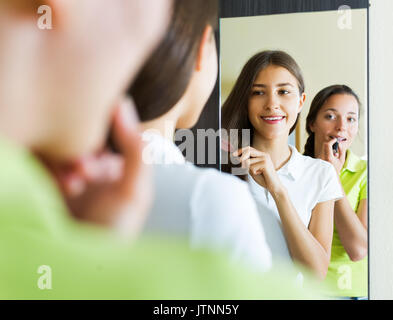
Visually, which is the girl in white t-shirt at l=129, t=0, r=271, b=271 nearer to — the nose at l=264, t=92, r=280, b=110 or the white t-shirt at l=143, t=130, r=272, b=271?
the white t-shirt at l=143, t=130, r=272, b=271

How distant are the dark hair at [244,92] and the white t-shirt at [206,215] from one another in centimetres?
11

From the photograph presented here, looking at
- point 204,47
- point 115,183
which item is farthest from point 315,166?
point 115,183

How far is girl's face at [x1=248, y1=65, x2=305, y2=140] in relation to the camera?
1577 millimetres

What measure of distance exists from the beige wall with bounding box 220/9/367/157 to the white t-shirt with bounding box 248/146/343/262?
2.4 inches

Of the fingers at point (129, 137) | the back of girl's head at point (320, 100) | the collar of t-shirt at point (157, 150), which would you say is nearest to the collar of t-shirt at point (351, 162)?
the back of girl's head at point (320, 100)

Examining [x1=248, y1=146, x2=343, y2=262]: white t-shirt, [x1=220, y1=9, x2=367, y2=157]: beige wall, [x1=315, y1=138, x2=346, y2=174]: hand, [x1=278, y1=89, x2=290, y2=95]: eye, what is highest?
[x1=220, y1=9, x2=367, y2=157]: beige wall

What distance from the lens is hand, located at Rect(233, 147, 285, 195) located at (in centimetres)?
158

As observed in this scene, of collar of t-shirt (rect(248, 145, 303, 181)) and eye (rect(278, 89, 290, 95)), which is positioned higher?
eye (rect(278, 89, 290, 95))

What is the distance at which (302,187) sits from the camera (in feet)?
5.16

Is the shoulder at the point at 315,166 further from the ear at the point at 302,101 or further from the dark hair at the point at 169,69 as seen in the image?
the dark hair at the point at 169,69

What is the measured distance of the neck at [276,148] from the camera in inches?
62.3
